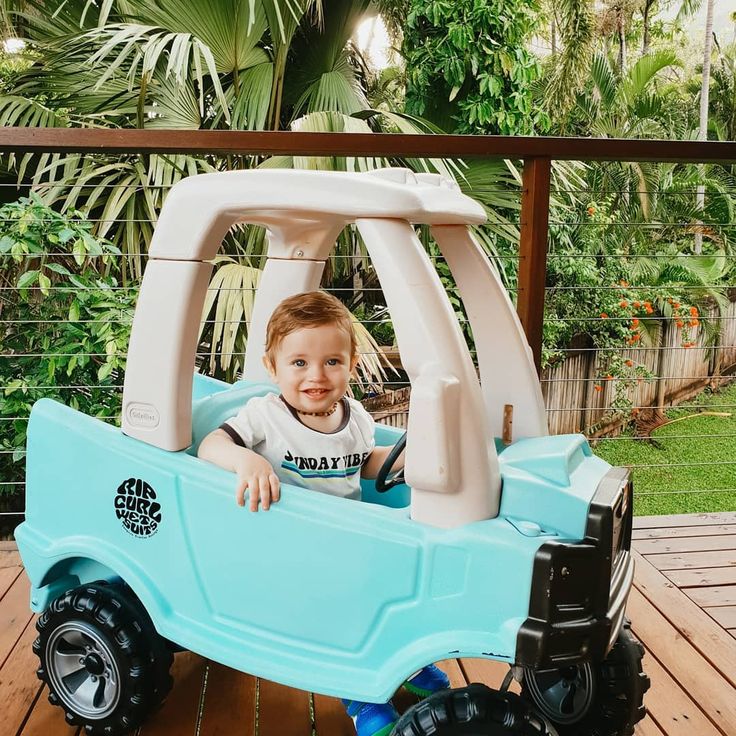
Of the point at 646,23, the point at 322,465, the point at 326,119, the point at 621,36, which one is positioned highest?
the point at 646,23

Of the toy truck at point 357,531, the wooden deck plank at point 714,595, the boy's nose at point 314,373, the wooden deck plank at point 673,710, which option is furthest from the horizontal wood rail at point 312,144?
the wooden deck plank at point 673,710

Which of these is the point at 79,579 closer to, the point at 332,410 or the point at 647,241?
the point at 332,410

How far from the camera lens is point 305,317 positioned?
134 cm

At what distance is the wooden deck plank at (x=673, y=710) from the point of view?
1444 mm

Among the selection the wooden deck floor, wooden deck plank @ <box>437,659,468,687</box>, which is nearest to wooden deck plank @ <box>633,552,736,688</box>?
the wooden deck floor

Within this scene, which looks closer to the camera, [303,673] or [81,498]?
[303,673]

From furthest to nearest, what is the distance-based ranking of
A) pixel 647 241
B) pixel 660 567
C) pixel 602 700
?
1. pixel 647 241
2. pixel 660 567
3. pixel 602 700

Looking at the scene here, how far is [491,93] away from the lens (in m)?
5.53

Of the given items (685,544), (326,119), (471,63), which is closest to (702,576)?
(685,544)

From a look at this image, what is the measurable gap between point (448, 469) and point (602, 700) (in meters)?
0.56

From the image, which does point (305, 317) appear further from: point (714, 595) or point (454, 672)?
point (714, 595)

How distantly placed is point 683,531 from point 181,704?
59.2 inches

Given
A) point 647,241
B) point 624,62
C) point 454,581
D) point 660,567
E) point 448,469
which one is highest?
point 624,62

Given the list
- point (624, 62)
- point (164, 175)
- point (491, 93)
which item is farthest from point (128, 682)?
point (624, 62)
